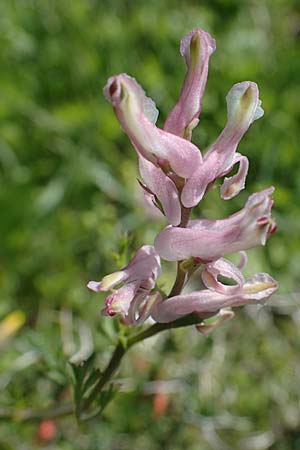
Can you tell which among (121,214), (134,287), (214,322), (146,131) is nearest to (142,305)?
(134,287)

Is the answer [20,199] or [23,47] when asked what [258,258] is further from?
[23,47]

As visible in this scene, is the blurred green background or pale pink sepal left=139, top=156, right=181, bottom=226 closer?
pale pink sepal left=139, top=156, right=181, bottom=226

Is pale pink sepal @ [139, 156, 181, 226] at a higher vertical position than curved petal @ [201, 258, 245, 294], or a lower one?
higher

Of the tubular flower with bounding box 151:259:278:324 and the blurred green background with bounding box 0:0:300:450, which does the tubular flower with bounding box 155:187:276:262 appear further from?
the blurred green background with bounding box 0:0:300:450

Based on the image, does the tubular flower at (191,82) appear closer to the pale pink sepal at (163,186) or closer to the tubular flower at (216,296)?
the pale pink sepal at (163,186)

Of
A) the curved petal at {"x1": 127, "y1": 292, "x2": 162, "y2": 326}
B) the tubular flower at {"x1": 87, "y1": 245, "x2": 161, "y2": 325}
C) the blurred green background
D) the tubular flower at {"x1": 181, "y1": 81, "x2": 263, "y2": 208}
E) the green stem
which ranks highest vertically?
the tubular flower at {"x1": 181, "y1": 81, "x2": 263, "y2": 208}

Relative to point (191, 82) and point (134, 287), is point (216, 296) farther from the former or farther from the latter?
point (191, 82)

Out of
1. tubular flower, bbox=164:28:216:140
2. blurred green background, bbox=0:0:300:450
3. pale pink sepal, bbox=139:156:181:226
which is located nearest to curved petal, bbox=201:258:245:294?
pale pink sepal, bbox=139:156:181:226
